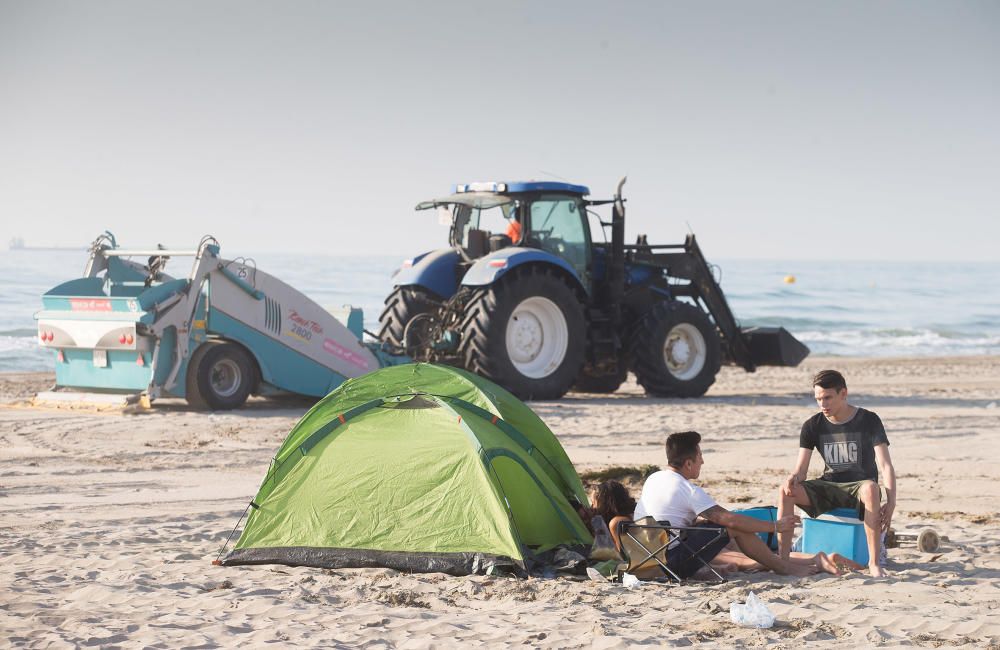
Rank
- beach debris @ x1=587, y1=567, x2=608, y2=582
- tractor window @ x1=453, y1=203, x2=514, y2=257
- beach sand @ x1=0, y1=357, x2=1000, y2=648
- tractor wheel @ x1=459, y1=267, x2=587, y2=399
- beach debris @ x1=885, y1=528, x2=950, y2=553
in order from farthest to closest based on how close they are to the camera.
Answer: tractor window @ x1=453, y1=203, x2=514, y2=257 → tractor wheel @ x1=459, y1=267, x2=587, y2=399 → beach debris @ x1=885, y1=528, x2=950, y2=553 → beach debris @ x1=587, y1=567, x2=608, y2=582 → beach sand @ x1=0, y1=357, x2=1000, y2=648

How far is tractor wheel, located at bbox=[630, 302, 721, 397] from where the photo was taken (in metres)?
13.6

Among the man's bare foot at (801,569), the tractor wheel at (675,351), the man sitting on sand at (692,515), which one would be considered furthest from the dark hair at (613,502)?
the tractor wheel at (675,351)

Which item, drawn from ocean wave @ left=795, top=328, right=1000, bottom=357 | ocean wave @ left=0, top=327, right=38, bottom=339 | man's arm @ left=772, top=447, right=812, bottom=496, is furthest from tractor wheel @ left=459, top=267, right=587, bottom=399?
ocean wave @ left=795, top=328, right=1000, bottom=357

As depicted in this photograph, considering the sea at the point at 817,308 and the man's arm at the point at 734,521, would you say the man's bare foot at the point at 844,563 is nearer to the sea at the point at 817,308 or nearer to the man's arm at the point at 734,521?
the man's arm at the point at 734,521

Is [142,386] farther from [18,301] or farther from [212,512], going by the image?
[18,301]

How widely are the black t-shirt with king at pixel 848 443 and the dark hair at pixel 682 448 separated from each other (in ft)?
2.19

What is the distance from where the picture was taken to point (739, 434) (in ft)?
36.3

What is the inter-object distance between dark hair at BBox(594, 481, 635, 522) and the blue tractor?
5.91 metres

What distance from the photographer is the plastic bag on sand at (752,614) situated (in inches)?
200

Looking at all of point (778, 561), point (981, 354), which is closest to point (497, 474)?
point (778, 561)

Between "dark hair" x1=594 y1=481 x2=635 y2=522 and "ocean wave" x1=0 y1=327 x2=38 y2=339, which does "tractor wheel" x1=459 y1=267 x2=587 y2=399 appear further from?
"ocean wave" x1=0 y1=327 x2=38 y2=339

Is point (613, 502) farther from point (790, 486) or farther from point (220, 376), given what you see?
point (220, 376)

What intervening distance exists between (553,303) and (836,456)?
6.80m

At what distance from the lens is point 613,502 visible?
646cm
